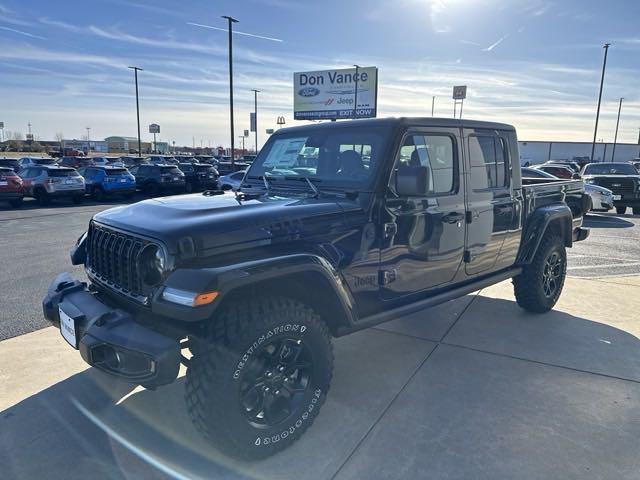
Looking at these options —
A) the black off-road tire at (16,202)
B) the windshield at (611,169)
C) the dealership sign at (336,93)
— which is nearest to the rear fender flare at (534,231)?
the windshield at (611,169)

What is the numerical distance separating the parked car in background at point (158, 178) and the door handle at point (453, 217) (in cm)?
1803

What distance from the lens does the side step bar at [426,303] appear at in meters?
3.17

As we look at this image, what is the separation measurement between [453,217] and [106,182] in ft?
56.6

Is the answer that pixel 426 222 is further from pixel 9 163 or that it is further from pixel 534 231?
pixel 9 163

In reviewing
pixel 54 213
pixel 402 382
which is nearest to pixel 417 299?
pixel 402 382

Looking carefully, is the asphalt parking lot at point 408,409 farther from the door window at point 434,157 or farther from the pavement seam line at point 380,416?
the door window at point 434,157

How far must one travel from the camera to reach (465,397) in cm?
338

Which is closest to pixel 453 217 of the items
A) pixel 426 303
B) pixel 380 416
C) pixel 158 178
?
pixel 426 303

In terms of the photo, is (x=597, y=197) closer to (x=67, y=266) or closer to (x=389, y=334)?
(x=389, y=334)

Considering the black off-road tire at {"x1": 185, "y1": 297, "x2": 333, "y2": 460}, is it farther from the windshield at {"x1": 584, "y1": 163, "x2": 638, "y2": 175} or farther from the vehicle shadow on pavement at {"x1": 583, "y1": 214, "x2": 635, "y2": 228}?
the windshield at {"x1": 584, "y1": 163, "x2": 638, "y2": 175}

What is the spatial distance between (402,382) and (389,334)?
994 mm

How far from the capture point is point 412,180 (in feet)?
9.98

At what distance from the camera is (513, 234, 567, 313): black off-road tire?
4891mm

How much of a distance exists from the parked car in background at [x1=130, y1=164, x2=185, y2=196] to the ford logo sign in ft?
62.3
